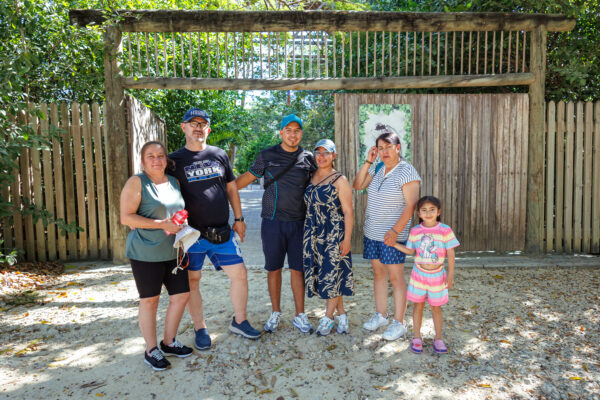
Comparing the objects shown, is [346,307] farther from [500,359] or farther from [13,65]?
[13,65]

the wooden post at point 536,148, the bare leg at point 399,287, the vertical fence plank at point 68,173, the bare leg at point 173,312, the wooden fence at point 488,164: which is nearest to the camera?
the bare leg at point 173,312

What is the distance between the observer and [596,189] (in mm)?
6102

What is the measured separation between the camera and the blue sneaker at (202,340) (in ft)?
10.6

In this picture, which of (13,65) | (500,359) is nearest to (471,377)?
(500,359)

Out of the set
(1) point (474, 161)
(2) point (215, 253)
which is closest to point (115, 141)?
(2) point (215, 253)

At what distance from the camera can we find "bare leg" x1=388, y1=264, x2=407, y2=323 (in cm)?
341

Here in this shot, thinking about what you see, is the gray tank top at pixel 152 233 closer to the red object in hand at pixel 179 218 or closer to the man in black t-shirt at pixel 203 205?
the red object in hand at pixel 179 218

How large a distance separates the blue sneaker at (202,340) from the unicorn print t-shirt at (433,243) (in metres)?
1.87

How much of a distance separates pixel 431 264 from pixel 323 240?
2.98 feet

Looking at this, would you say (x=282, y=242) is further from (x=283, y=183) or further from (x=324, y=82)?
(x=324, y=82)

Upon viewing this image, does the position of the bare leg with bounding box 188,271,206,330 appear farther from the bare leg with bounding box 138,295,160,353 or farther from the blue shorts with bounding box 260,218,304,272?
the blue shorts with bounding box 260,218,304,272

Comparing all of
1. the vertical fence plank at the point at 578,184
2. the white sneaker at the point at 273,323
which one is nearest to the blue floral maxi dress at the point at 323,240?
the white sneaker at the point at 273,323

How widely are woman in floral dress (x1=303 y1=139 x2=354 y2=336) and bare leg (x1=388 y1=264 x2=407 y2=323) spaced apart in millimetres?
388

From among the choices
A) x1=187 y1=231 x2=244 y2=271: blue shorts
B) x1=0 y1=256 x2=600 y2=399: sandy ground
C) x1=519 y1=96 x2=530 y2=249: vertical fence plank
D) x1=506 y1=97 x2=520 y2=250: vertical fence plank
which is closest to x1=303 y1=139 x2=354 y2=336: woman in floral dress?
x1=0 y1=256 x2=600 y2=399: sandy ground
